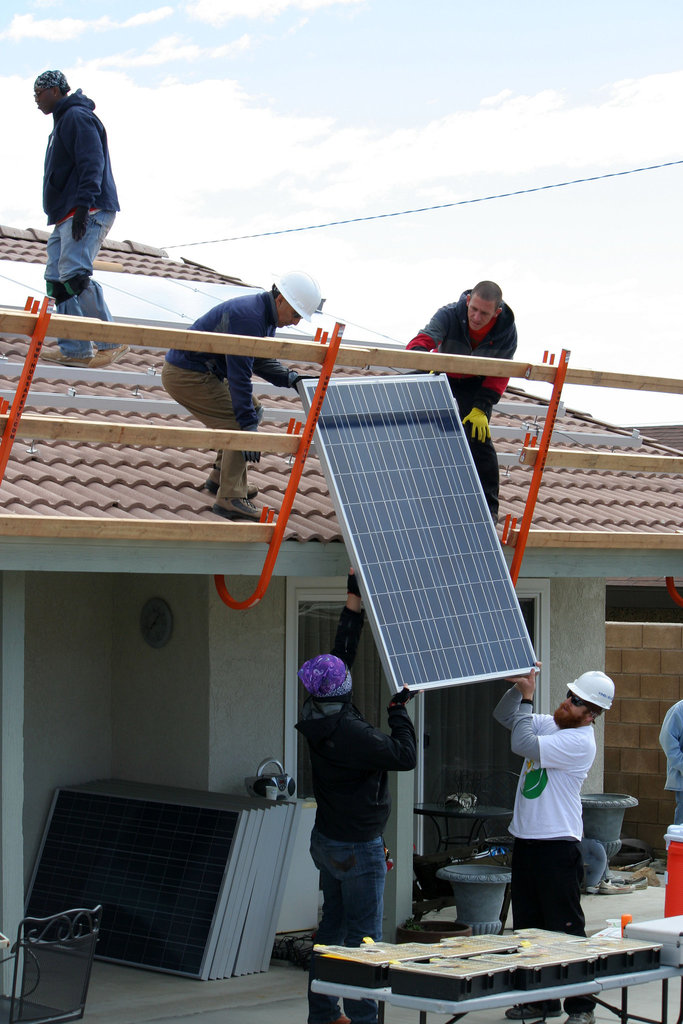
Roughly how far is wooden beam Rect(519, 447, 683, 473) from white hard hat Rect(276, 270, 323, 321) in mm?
1781

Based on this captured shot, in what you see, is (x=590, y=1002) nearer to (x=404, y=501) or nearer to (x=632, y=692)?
(x=404, y=501)

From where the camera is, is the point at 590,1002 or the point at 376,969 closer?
the point at 376,969

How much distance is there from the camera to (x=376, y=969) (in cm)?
560

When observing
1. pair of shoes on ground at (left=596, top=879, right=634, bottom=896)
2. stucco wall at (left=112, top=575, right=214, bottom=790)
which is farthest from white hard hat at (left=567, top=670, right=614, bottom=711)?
pair of shoes on ground at (left=596, top=879, right=634, bottom=896)

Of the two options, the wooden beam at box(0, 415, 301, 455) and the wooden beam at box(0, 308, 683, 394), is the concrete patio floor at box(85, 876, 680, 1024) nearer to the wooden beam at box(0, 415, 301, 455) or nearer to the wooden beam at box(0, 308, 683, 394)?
the wooden beam at box(0, 415, 301, 455)

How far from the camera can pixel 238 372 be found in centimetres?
727

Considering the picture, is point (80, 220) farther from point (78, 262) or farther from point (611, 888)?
point (611, 888)

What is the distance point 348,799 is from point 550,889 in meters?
1.27

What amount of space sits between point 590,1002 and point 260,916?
2298 mm

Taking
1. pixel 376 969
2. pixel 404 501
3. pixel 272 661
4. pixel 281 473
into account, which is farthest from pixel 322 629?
pixel 376 969

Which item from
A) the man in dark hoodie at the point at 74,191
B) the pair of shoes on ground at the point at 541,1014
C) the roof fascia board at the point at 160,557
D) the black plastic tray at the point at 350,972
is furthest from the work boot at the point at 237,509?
the pair of shoes on ground at the point at 541,1014

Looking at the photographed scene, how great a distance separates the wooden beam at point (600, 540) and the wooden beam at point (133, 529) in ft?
6.40

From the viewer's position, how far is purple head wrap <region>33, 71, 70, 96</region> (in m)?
8.60

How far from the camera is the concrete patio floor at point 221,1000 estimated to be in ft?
24.7
